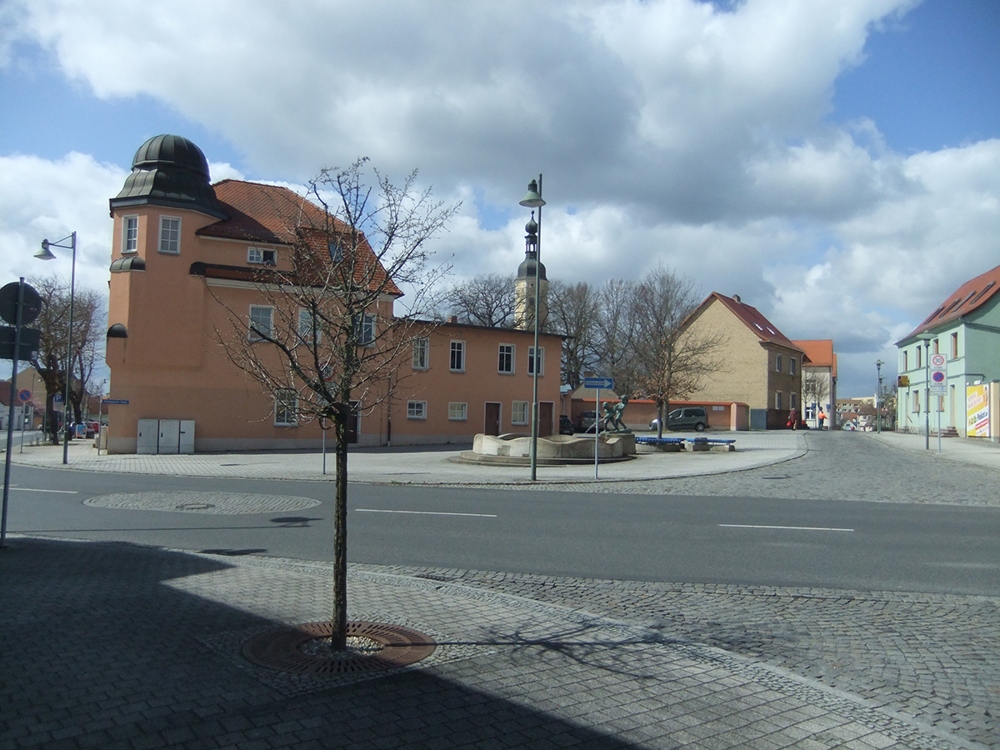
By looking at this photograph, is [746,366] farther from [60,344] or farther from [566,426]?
[60,344]

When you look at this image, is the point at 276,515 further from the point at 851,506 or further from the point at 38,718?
the point at 851,506

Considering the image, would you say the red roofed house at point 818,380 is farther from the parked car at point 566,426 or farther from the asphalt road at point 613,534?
the asphalt road at point 613,534

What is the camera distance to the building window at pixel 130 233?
33.7 m

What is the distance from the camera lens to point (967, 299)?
51.4 meters

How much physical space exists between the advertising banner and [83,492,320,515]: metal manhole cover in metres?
37.5

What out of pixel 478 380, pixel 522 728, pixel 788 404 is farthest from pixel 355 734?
pixel 788 404

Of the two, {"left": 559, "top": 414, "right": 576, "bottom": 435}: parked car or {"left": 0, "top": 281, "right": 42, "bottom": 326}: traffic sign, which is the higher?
{"left": 0, "top": 281, "right": 42, "bottom": 326}: traffic sign

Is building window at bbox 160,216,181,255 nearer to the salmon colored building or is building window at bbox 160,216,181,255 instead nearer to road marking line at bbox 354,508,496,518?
the salmon colored building

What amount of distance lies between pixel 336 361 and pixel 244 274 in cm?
2992

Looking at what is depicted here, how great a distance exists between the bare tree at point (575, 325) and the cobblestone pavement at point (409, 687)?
58.2m

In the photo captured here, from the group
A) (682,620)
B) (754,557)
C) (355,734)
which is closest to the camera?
(355,734)

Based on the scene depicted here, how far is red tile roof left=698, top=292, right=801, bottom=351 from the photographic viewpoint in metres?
69.4

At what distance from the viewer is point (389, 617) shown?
6750 mm

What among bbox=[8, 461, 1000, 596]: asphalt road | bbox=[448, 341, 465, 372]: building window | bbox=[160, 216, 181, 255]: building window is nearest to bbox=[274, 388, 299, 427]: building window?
bbox=[8, 461, 1000, 596]: asphalt road
